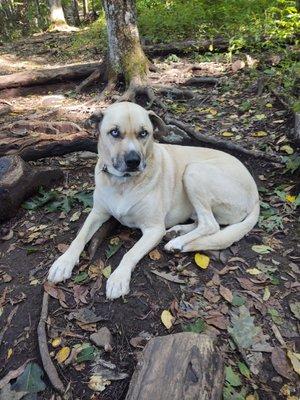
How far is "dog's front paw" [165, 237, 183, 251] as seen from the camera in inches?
155

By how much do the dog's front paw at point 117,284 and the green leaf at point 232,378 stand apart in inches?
43.4

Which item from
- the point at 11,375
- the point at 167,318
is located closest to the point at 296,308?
the point at 167,318

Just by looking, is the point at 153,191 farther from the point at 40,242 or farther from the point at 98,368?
the point at 98,368

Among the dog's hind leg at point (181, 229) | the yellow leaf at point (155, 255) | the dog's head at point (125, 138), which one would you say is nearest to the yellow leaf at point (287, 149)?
the dog's hind leg at point (181, 229)

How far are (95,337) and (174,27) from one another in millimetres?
10403

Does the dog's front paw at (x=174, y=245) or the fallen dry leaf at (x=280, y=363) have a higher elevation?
the dog's front paw at (x=174, y=245)

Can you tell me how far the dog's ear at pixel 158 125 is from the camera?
4205 mm

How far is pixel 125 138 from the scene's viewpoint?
3.81 m

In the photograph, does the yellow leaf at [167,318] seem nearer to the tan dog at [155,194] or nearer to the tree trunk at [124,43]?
the tan dog at [155,194]

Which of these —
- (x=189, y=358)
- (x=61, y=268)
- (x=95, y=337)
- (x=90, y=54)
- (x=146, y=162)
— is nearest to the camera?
(x=189, y=358)

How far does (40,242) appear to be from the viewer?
173 inches

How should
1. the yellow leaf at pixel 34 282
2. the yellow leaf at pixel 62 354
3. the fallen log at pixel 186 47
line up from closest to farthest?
the yellow leaf at pixel 62 354 < the yellow leaf at pixel 34 282 < the fallen log at pixel 186 47

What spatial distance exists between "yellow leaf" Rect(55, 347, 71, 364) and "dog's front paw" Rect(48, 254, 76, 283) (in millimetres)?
780

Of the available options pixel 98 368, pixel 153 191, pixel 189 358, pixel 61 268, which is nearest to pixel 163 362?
pixel 189 358
